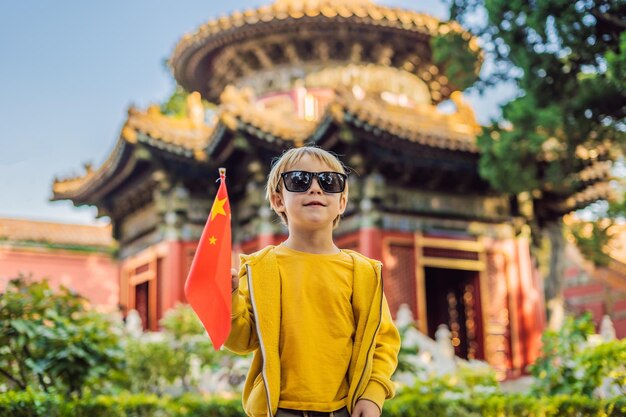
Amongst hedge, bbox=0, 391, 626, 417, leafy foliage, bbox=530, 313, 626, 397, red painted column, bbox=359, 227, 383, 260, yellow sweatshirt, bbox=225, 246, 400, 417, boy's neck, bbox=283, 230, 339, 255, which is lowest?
hedge, bbox=0, 391, 626, 417

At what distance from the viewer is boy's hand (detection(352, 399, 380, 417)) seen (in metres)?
2.55

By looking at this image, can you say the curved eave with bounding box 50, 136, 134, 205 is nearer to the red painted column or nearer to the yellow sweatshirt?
the red painted column

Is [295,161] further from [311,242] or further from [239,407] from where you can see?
[239,407]

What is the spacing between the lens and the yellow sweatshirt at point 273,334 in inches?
100

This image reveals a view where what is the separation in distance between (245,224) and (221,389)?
3907 millimetres

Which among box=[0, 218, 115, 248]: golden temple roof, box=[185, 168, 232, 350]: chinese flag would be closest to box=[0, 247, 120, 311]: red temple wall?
box=[0, 218, 115, 248]: golden temple roof

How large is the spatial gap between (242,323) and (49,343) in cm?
365

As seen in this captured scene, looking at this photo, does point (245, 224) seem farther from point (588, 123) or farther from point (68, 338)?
point (68, 338)

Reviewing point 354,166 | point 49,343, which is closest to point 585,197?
point 354,166

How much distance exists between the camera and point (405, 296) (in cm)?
1136

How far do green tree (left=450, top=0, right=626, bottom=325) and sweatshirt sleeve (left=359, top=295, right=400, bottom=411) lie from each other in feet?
15.7

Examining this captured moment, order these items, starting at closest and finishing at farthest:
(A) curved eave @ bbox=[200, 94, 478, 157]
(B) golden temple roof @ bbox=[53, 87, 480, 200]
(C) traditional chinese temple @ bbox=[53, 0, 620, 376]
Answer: (A) curved eave @ bbox=[200, 94, 478, 157] < (B) golden temple roof @ bbox=[53, 87, 480, 200] < (C) traditional chinese temple @ bbox=[53, 0, 620, 376]

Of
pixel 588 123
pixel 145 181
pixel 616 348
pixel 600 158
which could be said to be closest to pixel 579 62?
pixel 588 123

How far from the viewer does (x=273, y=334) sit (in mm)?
2576
